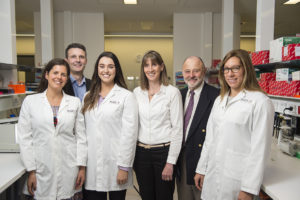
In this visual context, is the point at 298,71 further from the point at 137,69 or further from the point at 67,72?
the point at 137,69

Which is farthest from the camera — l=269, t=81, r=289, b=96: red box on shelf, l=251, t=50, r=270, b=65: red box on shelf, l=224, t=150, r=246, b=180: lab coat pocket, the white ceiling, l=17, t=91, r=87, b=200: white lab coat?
the white ceiling

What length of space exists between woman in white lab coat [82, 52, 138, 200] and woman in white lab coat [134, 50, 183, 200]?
0.11 metres

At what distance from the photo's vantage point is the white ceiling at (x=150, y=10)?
522 cm

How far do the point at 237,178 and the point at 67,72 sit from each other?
4.38ft

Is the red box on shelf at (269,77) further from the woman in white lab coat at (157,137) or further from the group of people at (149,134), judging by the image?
the woman in white lab coat at (157,137)

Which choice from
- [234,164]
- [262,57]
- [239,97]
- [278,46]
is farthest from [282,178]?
[262,57]

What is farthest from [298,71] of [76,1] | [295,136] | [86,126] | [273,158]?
[76,1]

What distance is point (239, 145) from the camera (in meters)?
1.37

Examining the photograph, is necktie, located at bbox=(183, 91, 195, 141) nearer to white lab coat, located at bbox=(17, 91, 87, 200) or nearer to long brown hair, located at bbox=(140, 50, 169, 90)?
long brown hair, located at bbox=(140, 50, 169, 90)

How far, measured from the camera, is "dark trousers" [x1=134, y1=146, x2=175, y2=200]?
1.77 m

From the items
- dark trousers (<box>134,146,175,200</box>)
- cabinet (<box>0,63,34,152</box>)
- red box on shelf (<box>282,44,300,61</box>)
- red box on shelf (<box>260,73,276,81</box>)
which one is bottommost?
dark trousers (<box>134,146,175,200</box>)

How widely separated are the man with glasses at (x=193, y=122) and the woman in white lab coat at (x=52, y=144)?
76 centimetres

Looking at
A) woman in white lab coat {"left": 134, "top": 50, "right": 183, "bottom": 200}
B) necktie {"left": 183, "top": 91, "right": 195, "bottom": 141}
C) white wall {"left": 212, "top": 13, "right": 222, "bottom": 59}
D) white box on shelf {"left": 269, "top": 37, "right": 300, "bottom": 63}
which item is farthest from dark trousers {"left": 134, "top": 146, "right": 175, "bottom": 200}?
white wall {"left": 212, "top": 13, "right": 222, "bottom": 59}

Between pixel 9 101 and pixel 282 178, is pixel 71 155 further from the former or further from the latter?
pixel 9 101
